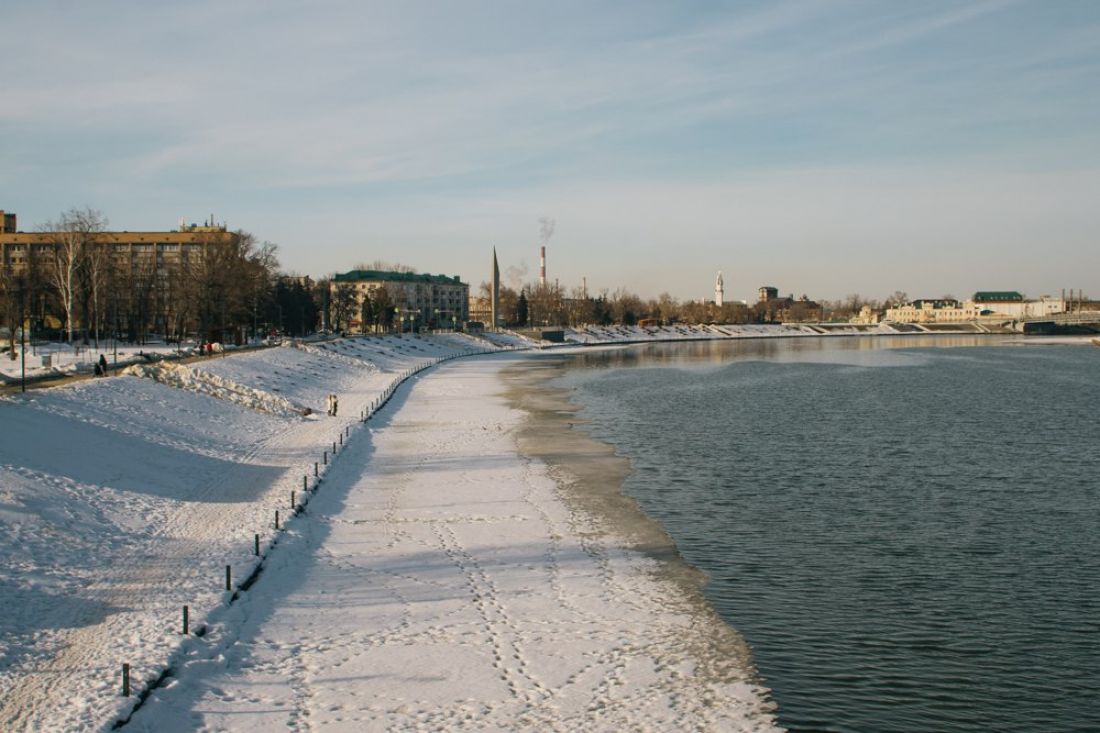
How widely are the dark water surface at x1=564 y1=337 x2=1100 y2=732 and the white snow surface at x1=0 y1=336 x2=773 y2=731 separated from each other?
2.05 m

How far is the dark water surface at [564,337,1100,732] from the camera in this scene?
15125 millimetres

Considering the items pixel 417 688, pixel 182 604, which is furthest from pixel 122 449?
pixel 417 688

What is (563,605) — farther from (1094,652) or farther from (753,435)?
(753,435)

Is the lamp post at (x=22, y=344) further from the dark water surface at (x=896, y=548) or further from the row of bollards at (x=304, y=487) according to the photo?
the dark water surface at (x=896, y=548)

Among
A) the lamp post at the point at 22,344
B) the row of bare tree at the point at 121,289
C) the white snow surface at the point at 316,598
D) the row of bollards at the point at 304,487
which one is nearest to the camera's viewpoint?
the row of bollards at the point at 304,487

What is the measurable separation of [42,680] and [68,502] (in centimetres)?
1124

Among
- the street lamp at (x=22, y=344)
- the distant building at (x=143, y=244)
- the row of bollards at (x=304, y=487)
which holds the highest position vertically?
the distant building at (x=143, y=244)

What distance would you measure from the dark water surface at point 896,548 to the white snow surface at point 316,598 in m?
2.05

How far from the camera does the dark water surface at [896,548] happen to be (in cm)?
1512

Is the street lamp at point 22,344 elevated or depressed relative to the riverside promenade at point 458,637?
elevated

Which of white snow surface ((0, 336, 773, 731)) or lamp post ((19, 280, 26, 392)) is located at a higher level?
lamp post ((19, 280, 26, 392))

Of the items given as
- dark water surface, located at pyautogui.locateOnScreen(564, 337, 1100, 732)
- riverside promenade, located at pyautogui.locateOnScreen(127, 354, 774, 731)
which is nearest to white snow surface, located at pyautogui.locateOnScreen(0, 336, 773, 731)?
riverside promenade, located at pyautogui.locateOnScreen(127, 354, 774, 731)

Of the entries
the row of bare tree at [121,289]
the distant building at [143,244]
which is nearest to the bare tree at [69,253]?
the row of bare tree at [121,289]

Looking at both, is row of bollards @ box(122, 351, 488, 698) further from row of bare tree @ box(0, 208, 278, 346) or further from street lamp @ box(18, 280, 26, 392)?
row of bare tree @ box(0, 208, 278, 346)
